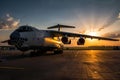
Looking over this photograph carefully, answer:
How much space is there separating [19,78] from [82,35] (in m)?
23.8

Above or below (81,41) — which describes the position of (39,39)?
above

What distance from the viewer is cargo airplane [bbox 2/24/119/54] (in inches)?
968

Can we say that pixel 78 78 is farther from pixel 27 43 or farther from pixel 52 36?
pixel 52 36

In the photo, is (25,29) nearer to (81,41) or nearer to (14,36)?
(14,36)

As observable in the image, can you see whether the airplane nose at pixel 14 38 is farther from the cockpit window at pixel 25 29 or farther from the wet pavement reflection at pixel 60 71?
the wet pavement reflection at pixel 60 71

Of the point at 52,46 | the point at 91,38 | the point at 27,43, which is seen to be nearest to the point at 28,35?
the point at 27,43

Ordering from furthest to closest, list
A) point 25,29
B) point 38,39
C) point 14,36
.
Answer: point 38,39 → point 25,29 → point 14,36

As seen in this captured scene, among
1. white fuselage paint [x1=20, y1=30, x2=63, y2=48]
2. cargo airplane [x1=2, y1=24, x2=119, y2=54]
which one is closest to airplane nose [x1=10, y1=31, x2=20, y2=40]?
cargo airplane [x1=2, y1=24, x2=119, y2=54]

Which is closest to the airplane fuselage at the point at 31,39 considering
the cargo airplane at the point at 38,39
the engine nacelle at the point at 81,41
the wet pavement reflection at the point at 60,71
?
the cargo airplane at the point at 38,39

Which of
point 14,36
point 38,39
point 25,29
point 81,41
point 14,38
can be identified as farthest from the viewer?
point 81,41

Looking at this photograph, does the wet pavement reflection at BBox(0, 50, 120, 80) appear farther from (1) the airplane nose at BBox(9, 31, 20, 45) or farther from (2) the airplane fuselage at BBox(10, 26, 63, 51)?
(2) the airplane fuselage at BBox(10, 26, 63, 51)

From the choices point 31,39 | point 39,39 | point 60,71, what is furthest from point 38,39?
point 60,71

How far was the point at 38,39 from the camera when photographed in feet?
90.9

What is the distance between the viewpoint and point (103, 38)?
3475 cm
